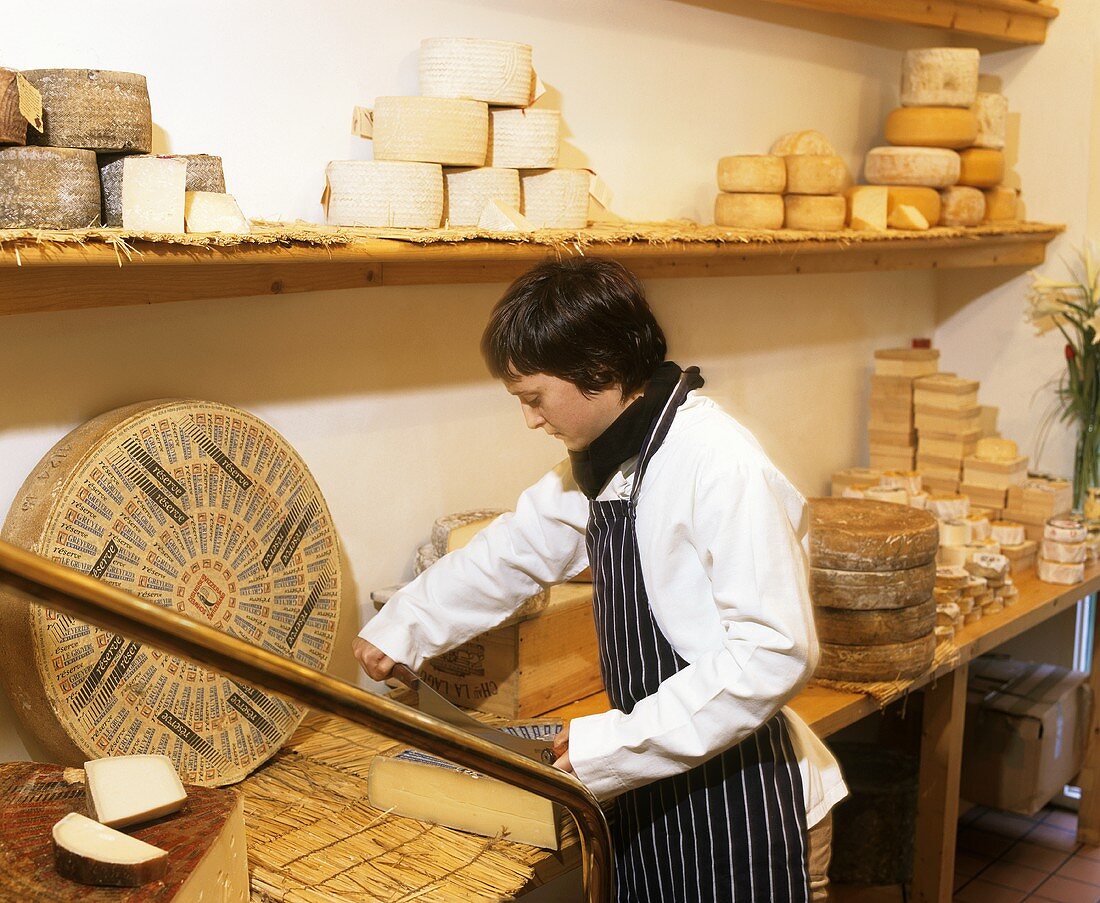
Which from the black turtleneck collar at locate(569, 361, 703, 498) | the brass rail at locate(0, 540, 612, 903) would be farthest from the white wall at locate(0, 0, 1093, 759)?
the brass rail at locate(0, 540, 612, 903)

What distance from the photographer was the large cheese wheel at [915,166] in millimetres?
3463

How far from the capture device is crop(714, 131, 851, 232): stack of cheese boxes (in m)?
3.05

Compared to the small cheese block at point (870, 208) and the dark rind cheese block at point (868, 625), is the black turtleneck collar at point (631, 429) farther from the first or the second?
the small cheese block at point (870, 208)

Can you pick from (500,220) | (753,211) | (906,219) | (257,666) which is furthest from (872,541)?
(257,666)

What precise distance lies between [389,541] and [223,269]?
783 millimetres

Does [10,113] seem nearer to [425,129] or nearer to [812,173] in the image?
[425,129]

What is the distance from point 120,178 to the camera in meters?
1.77

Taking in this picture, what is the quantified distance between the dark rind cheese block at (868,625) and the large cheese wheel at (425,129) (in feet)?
4.16

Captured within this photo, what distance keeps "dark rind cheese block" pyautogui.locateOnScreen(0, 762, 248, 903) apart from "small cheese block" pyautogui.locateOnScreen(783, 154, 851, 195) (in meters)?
2.17

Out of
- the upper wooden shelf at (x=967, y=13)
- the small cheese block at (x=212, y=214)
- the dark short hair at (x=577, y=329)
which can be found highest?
the upper wooden shelf at (x=967, y=13)

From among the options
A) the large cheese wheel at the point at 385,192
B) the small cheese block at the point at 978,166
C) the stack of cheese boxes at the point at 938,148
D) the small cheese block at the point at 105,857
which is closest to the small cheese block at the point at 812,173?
the stack of cheese boxes at the point at 938,148

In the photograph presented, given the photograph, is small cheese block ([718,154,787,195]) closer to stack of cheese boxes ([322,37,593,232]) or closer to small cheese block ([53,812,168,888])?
stack of cheese boxes ([322,37,593,232])

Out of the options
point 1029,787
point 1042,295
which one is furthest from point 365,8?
point 1029,787

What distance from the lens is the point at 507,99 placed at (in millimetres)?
2367
